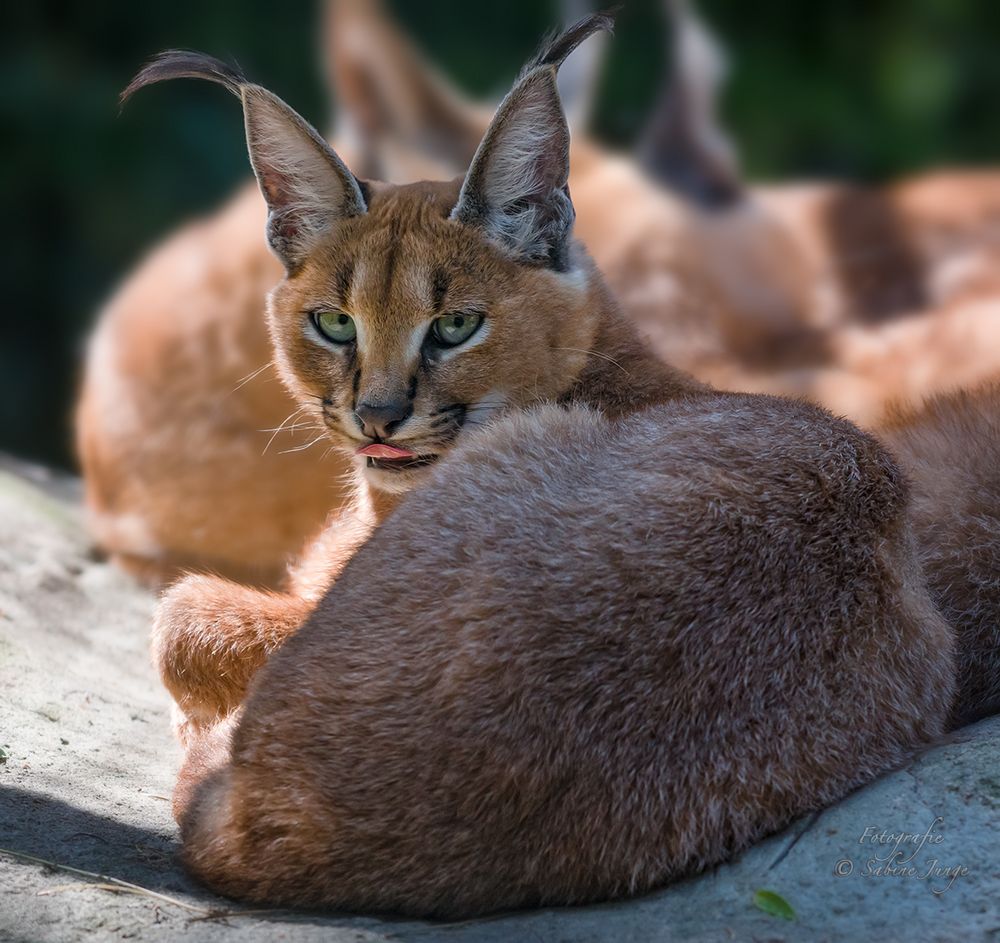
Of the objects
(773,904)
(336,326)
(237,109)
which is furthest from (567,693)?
(237,109)

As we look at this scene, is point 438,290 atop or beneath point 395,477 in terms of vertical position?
atop

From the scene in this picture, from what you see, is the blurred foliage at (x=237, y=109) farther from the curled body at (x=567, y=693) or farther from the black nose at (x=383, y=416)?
the curled body at (x=567, y=693)

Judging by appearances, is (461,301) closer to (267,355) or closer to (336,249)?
(336,249)

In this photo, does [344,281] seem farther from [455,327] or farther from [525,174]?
[525,174]

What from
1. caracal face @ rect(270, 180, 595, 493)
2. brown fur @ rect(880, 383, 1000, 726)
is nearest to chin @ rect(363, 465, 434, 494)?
caracal face @ rect(270, 180, 595, 493)

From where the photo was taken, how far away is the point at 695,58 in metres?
7.58

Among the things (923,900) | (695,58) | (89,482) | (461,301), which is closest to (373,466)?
(461,301)

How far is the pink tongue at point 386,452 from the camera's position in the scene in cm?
363

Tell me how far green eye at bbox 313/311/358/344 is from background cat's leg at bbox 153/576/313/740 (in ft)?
2.62

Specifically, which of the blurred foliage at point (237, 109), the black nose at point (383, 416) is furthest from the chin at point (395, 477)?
the blurred foliage at point (237, 109)

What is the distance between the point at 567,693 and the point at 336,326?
1540 millimetres

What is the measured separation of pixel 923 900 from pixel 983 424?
1.97m

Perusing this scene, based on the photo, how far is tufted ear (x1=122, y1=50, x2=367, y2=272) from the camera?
12.8ft

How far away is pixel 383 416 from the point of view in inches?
140
